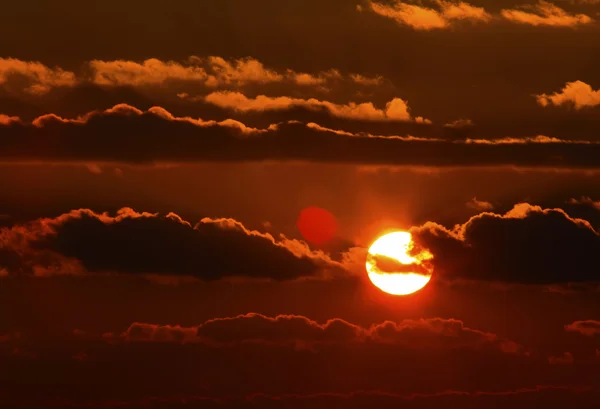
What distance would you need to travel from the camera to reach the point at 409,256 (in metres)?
29.1

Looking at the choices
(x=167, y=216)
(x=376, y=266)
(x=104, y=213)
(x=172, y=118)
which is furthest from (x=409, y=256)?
(x=104, y=213)

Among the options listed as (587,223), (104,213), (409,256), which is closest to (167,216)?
(104,213)

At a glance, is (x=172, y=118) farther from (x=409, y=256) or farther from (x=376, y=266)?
(x=409, y=256)

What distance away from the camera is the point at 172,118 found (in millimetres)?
25672

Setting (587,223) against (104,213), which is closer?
(104,213)

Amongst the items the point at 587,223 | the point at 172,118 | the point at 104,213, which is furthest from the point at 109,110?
the point at 587,223

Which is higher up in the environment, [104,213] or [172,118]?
[172,118]

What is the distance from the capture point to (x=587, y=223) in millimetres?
28984

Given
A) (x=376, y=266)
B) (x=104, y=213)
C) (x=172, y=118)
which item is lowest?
(x=376, y=266)

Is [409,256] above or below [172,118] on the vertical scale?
below

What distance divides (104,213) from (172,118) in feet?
28.2

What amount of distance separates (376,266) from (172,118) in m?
19.1

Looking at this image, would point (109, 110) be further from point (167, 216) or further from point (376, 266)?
point (376, 266)

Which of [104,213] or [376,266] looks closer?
[104,213]
